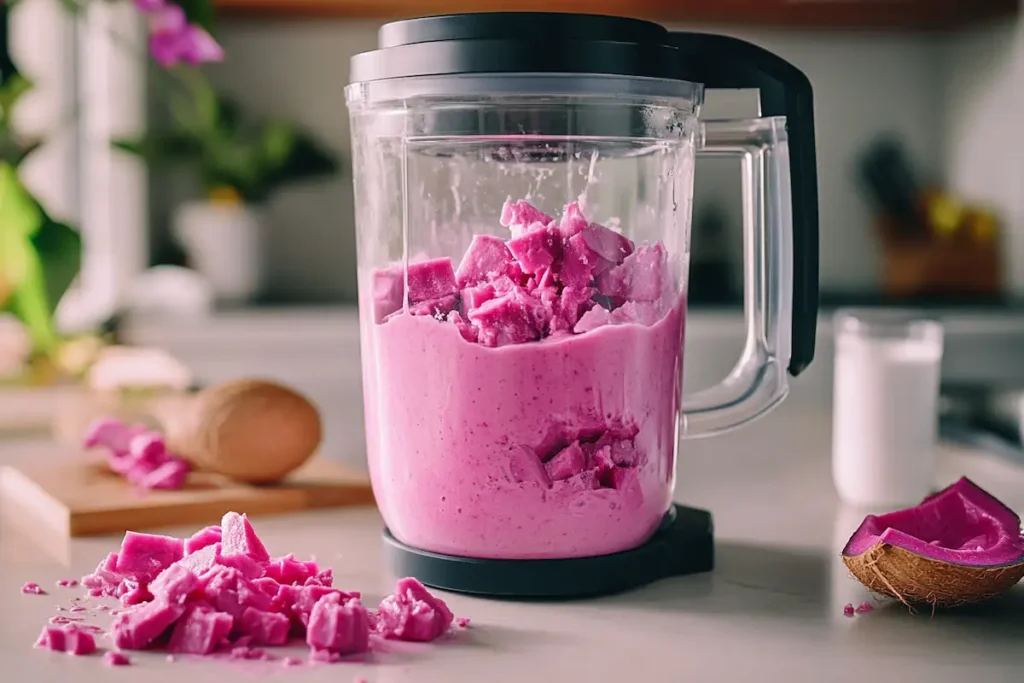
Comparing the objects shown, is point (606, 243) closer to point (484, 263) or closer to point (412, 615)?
point (484, 263)

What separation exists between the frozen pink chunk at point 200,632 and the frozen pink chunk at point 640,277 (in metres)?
0.32

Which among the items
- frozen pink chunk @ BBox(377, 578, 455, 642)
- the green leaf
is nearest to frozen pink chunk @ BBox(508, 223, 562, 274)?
frozen pink chunk @ BBox(377, 578, 455, 642)

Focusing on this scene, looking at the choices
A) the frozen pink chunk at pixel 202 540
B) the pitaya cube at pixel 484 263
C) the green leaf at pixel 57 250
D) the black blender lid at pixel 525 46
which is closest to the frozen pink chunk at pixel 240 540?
the frozen pink chunk at pixel 202 540

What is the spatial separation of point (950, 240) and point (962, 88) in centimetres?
49

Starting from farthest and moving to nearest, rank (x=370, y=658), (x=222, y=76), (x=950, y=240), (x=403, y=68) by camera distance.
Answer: (x=222, y=76)
(x=950, y=240)
(x=403, y=68)
(x=370, y=658)

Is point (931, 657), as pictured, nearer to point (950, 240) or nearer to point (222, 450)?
point (222, 450)

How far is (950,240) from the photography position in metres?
3.08

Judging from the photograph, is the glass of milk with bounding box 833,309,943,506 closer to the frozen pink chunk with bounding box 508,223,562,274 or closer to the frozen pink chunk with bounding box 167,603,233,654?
the frozen pink chunk with bounding box 508,223,562,274

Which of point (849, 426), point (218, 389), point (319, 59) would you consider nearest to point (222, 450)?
point (218, 389)

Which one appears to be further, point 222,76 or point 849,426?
point 222,76

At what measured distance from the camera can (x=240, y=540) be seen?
Result: 85 cm

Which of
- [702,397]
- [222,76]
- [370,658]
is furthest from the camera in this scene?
[222,76]

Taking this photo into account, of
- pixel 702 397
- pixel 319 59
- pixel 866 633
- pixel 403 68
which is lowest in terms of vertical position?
pixel 866 633

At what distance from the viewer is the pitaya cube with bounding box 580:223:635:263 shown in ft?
2.71
